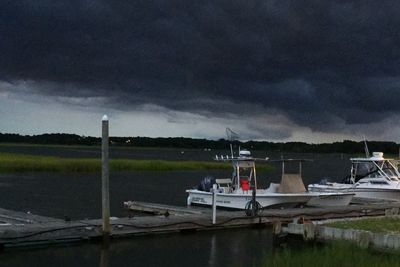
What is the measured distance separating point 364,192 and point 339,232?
2061 cm

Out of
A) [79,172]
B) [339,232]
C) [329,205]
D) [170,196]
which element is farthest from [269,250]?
[79,172]

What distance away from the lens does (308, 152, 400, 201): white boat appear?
3728 centimetres

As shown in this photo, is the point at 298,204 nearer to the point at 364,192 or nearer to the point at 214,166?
the point at 364,192

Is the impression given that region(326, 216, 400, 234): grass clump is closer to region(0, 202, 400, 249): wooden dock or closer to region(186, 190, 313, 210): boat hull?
region(0, 202, 400, 249): wooden dock

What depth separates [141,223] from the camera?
23.2 metres

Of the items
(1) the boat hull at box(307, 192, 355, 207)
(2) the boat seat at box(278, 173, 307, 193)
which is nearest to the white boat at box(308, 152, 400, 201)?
(1) the boat hull at box(307, 192, 355, 207)

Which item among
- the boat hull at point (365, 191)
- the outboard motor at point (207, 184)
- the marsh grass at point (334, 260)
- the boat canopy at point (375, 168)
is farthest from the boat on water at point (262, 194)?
the marsh grass at point (334, 260)

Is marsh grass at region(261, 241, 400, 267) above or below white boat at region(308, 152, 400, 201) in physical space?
below

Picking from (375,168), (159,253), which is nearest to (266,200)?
(159,253)

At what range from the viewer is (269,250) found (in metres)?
22.4

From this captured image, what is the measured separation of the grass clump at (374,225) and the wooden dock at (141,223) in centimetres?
167

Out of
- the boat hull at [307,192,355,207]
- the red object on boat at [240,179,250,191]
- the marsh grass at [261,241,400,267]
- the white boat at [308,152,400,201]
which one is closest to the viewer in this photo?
the marsh grass at [261,241,400,267]

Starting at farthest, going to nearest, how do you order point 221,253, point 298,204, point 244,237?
point 298,204 → point 244,237 → point 221,253

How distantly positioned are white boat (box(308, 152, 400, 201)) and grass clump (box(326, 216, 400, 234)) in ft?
52.5
